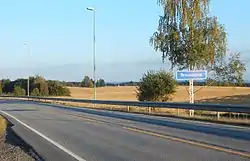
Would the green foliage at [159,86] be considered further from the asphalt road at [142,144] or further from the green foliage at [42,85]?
the green foliage at [42,85]

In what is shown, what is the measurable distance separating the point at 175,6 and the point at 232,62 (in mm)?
6621

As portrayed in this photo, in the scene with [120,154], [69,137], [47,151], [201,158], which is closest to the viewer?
[201,158]

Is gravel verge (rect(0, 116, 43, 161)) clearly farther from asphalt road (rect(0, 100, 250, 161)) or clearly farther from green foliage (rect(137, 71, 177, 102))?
green foliage (rect(137, 71, 177, 102))

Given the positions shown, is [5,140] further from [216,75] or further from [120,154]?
[216,75]

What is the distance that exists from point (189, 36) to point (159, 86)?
7803 millimetres

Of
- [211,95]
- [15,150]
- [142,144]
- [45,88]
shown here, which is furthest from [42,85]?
[142,144]

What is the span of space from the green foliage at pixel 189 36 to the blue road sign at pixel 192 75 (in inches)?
120

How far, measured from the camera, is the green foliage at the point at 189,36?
37.6m

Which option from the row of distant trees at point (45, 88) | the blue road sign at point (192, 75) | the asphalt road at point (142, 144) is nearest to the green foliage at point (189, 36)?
the blue road sign at point (192, 75)

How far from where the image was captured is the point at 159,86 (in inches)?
1751

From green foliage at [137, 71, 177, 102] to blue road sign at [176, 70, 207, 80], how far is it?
953 centimetres

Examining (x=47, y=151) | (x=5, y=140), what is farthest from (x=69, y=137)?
(x=47, y=151)

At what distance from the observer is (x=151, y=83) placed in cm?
4478

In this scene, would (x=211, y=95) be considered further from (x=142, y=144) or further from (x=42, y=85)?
(x=142, y=144)
